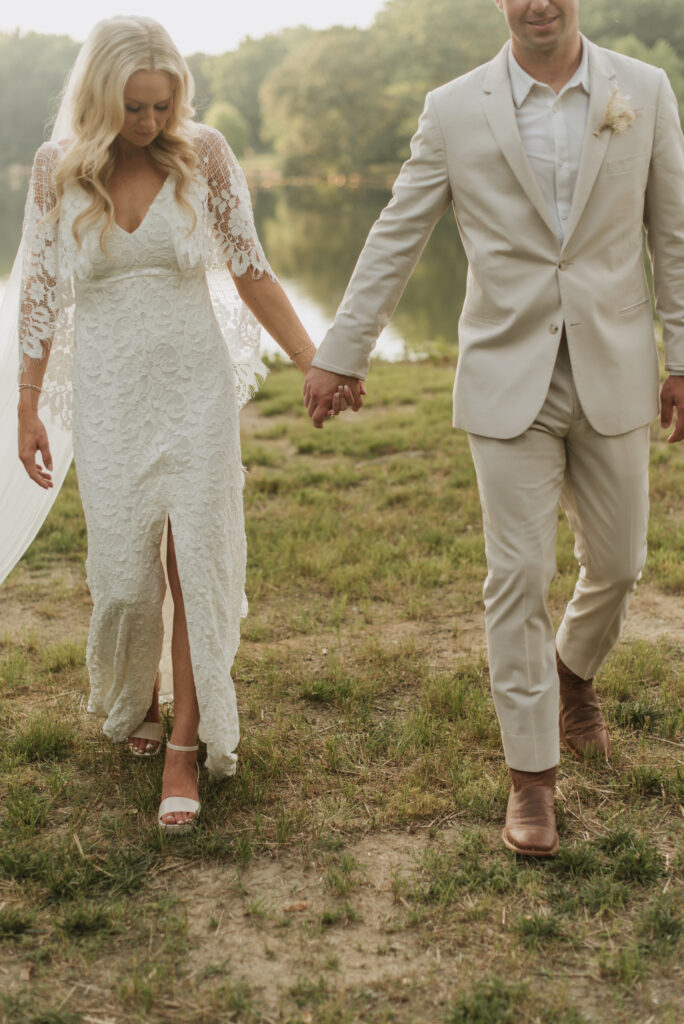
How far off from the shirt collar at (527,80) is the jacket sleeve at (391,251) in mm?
235

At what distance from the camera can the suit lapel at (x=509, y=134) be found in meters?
3.08

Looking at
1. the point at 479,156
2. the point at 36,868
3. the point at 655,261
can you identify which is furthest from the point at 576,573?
the point at 36,868

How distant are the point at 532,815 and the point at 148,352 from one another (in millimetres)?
1769

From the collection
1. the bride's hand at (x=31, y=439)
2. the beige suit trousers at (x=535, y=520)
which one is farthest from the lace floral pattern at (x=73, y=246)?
the beige suit trousers at (x=535, y=520)

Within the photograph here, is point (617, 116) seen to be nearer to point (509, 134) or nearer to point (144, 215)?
point (509, 134)

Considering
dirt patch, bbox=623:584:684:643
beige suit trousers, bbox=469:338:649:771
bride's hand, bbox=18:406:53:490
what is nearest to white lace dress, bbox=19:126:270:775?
bride's hand, bbox=18:406:53:490

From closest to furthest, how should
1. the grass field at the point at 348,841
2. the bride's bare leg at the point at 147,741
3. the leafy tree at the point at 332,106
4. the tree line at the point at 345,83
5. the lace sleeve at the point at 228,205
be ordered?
the grass field at the point at 348,841, the lace sleeve at the point at 228,205, the bride's bare leg at the point at 147,741, the tree line at the point at 345,83, the leafy tree at the point at 332,106

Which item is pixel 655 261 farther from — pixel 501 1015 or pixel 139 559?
pixel 501 1015

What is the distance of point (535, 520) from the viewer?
3.20m

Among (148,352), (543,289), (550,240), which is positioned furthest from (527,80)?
(148,352)

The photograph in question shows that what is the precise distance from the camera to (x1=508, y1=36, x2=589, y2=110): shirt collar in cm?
314

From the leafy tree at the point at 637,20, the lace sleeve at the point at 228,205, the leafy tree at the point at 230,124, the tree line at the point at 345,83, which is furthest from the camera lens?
the leafy tree at the point at 230,124

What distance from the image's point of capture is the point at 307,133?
54.1 m

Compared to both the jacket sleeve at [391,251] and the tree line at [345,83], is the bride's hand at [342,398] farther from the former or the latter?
the tree line at [345,83]
